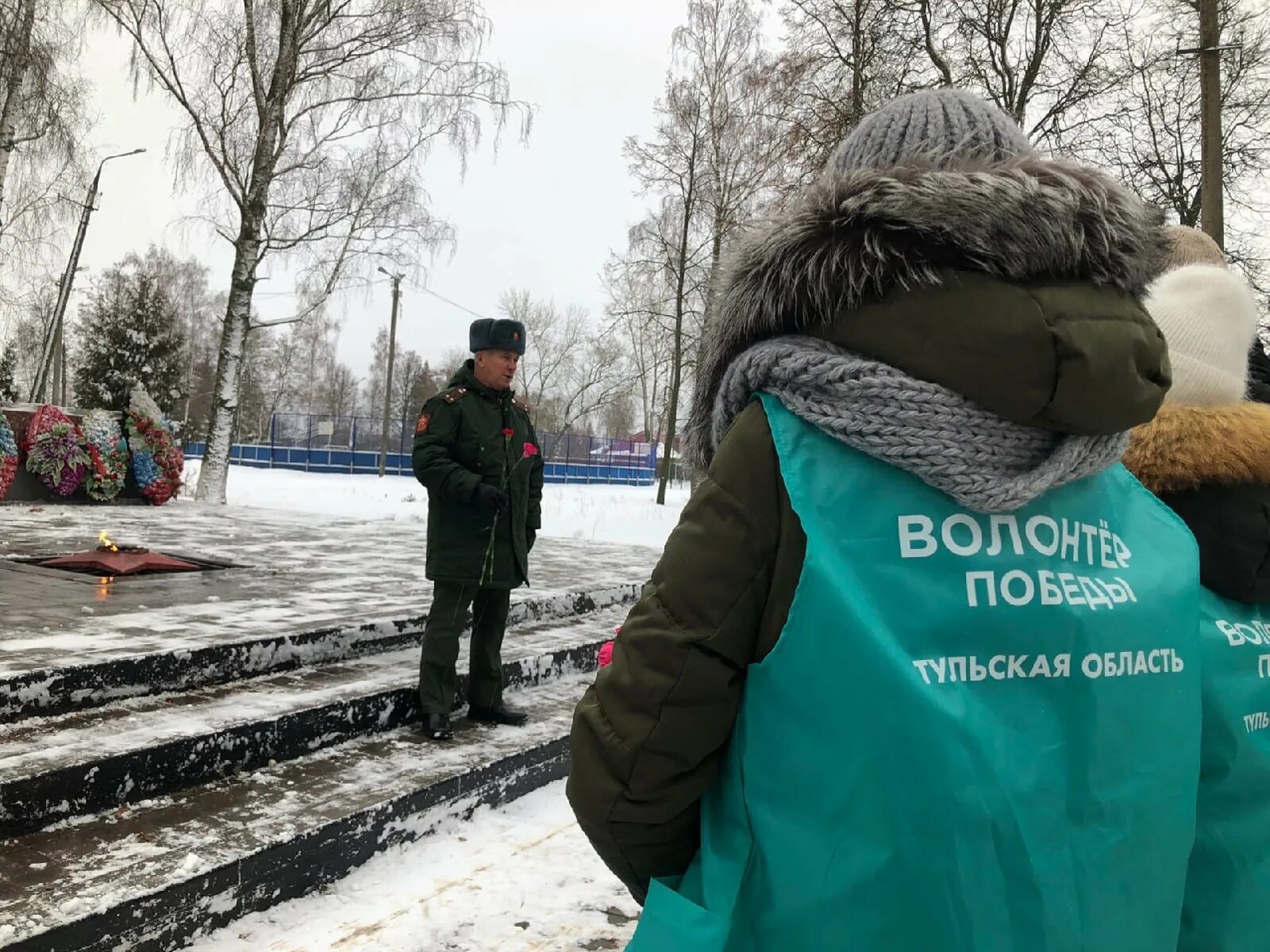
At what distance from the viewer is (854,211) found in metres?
1.03

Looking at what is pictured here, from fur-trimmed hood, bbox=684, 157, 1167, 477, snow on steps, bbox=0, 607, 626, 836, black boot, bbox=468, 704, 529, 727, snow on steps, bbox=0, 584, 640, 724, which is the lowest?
black boot, bbox=468, 704, 529, 727

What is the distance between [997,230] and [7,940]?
2508 mm

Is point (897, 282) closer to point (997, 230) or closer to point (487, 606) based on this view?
point (997, 230)

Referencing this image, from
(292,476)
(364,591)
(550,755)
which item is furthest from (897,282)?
(292,476)

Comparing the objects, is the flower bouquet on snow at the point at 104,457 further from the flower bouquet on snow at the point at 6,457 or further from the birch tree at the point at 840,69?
the birch tree at the point at 840,69

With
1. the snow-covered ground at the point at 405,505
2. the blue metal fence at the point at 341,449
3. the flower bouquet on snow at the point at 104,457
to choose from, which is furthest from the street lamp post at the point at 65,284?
the blue metal fence at the point at 341,449

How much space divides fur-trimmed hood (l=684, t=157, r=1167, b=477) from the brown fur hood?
0.47 m

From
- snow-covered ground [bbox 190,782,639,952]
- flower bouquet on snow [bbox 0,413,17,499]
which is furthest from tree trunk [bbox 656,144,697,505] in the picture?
snow-covered ground [bbox 190,782,639,952]

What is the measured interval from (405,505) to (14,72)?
1052cm

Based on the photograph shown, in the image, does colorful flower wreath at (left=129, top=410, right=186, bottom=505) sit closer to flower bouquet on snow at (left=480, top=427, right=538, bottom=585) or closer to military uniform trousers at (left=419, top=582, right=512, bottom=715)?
military uniform trousers at (left=419, top=582, right=512, bottom=715)

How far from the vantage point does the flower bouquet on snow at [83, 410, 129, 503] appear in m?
11.1

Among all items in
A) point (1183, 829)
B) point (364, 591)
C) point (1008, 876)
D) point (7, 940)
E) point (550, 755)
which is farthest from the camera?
point (364, 591)

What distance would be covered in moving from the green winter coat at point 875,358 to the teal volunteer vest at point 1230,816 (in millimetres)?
565

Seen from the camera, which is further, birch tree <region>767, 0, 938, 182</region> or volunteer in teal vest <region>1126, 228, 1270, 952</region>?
birch tree <region>767, 0, 938, 182</region>
